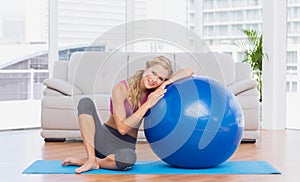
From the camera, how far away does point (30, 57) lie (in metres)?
6.77

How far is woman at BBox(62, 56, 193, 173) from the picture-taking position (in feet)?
12.2

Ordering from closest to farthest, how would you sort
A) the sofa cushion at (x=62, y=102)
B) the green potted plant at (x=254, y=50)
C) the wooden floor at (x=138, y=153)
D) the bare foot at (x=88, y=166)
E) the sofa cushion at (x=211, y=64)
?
the wooden floor at (x=138, y=153) < the bare foot at (x=88, y=166) < the sofa cushion at (x=62, y=102) < the sofa cushion at (x=211, y=64) < the green potted plant at (x=254, y=50)

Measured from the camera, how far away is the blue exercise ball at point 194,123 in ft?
11.8

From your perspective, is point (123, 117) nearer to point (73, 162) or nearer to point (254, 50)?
point (73, 162)

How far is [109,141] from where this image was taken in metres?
3.82

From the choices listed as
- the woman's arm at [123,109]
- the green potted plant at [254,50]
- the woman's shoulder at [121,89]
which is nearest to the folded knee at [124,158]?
the woman's arm at [123,109]

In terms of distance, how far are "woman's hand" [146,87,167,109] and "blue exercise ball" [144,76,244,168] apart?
25 millimetres

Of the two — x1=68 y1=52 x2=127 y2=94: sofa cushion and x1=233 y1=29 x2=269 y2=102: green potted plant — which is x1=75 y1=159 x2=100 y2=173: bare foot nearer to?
x1=68 y1=52 x2=127 y2=94: sofa cushion

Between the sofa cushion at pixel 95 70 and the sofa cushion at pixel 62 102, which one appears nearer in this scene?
the sofa cushion at pixel 62 102

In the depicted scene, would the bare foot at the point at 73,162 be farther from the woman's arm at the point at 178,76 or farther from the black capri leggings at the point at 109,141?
the woman's arm at the point at 178,76

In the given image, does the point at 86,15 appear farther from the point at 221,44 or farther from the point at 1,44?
the point at 221,44

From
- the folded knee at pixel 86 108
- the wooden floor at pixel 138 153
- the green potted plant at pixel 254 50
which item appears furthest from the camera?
the green potted plant at pixel 254 50

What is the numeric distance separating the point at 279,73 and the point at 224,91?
3.12 meters

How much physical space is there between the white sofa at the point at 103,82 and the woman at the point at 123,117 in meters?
1.01
